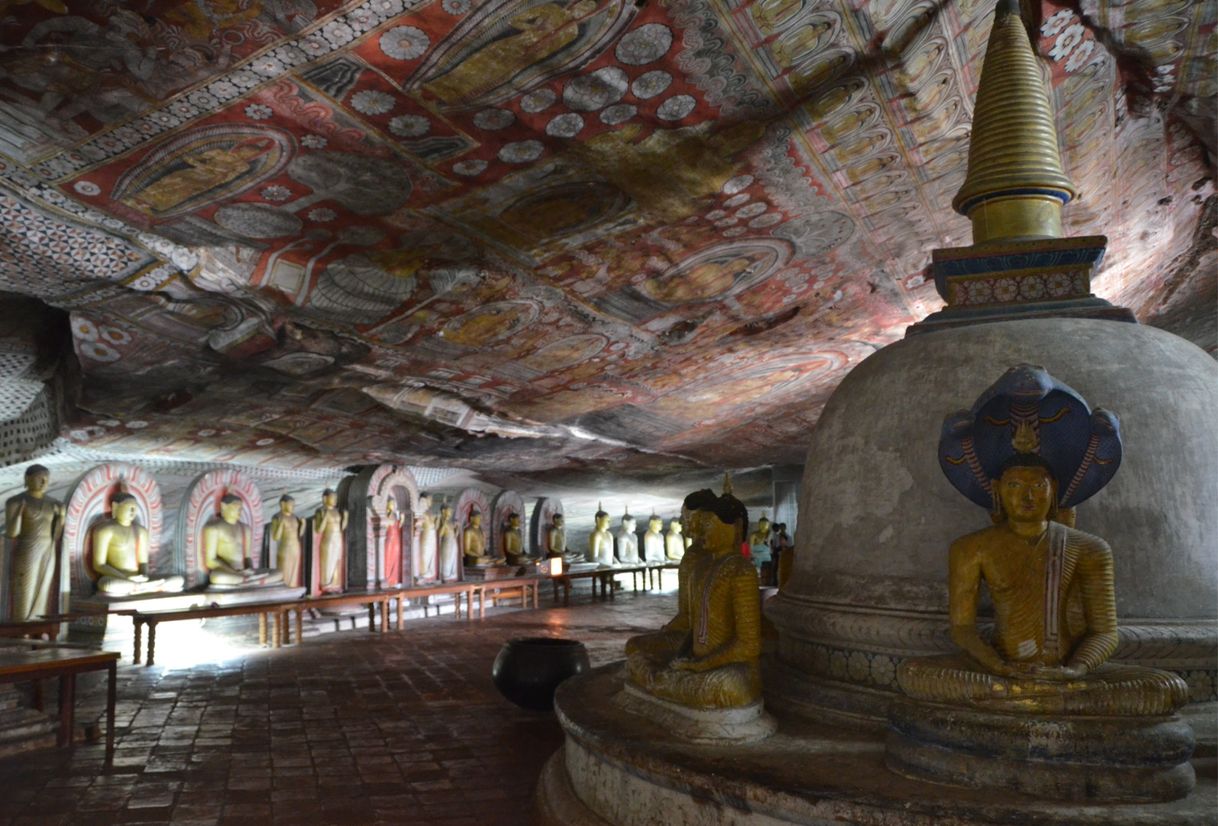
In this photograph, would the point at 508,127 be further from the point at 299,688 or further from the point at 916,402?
the point at 299,688

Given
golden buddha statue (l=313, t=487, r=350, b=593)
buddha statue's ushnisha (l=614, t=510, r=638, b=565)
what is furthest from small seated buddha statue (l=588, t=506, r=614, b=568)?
golden buddha statue (l=313, t=487, r=350, b=593)

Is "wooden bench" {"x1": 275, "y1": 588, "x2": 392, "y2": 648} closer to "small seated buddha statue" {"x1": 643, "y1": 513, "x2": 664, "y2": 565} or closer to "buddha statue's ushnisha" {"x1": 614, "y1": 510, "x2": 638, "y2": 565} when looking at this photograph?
"buddha statue's ushnisha" {"x1": 614, "y1": 510, "x2": 638, "y2": 565}

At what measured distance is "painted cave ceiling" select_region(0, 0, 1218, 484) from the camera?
4.58m

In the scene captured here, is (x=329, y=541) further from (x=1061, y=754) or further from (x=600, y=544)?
(x=1061, y=754)

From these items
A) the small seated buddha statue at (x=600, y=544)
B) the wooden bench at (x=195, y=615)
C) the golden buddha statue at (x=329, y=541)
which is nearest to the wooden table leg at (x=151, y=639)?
the wooden bench at (x=195, y=615)

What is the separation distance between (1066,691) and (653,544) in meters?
19.5

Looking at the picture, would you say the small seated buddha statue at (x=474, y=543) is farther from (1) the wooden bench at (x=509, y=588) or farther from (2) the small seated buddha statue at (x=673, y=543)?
(2) the small seated buddha statue at (x=673, y=543)

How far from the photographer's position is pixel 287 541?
491 inches

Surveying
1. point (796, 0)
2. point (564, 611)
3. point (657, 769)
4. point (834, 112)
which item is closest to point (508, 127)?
point (796, 0)

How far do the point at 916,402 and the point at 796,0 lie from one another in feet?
7.80

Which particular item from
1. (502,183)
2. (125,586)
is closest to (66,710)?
(502,183)

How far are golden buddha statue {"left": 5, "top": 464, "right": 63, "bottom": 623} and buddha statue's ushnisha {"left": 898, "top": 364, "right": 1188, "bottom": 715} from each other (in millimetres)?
8392

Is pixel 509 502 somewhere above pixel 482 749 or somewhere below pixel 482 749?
above

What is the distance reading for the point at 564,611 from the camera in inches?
577
